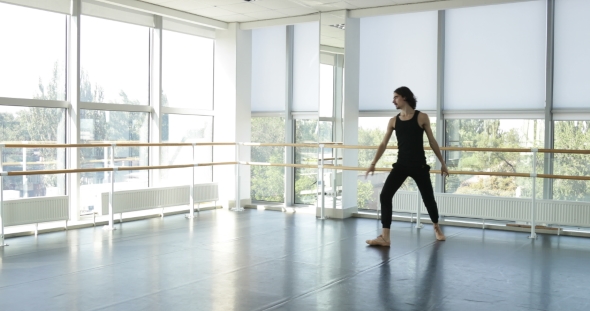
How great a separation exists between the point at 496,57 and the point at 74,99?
18.1 feet

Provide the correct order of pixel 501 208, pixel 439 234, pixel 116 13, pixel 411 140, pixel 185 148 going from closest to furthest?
pixel 411 140 → pixel 439 234 → pixel 501 208 → pixel 116 13 → pixel 185 148

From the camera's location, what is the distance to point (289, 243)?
6492 millimetres

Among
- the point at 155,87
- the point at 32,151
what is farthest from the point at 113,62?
the point at 32,151

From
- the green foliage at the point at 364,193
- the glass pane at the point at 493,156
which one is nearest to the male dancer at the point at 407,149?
the glass pane at the point at 493,156

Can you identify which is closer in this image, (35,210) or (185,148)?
(35,210)

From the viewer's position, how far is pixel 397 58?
8.67 metres

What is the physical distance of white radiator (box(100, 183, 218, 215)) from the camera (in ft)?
25.7

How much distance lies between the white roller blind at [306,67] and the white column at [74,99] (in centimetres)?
353

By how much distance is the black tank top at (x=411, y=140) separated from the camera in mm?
6215

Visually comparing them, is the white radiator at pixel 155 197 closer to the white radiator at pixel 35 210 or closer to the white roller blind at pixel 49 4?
the white radiator at pixel 35 210

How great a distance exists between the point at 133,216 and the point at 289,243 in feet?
9.80

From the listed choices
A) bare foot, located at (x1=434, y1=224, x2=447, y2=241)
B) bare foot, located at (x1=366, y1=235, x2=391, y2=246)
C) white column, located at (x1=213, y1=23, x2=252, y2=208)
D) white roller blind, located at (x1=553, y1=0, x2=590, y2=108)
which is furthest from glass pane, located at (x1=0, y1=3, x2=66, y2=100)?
white roller blind, located at (x1=553, y1=0, x2=590, y2=108)

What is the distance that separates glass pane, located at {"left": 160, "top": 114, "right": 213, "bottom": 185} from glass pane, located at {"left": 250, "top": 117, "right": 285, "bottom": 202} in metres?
0.76

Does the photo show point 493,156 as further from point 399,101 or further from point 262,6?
point 262,6
